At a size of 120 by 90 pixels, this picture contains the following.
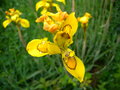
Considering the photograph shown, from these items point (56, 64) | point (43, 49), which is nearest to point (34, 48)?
point (43, 49)

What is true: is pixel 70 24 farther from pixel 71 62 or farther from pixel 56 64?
pixel 56 64

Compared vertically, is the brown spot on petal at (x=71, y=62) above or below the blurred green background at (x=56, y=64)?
above

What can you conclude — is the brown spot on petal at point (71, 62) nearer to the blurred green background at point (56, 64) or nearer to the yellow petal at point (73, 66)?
the yellow petal at point (73, 66)

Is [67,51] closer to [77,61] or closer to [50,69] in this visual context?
[77,61]

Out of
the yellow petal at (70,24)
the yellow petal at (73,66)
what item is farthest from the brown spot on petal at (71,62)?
the yellow petal at (70,24)

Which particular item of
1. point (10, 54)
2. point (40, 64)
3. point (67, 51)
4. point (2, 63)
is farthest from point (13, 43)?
point (67, 51)

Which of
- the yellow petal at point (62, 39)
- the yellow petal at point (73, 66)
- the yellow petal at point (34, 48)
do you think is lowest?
the yellow petal at point (73, 66)
